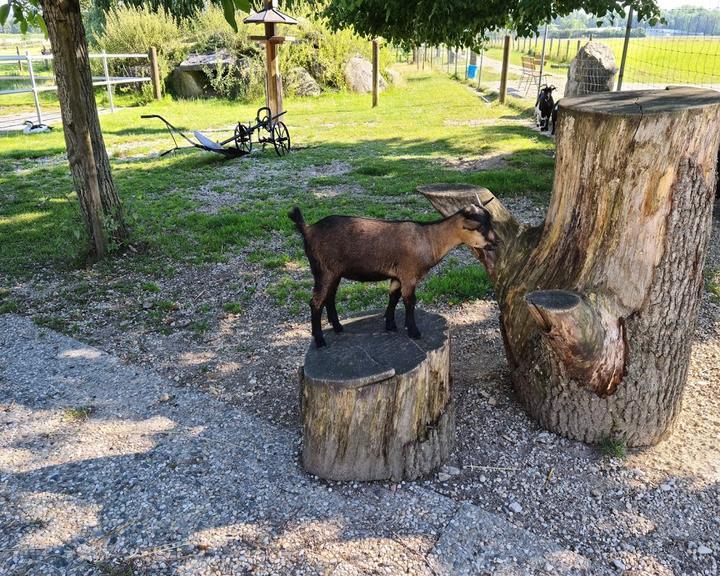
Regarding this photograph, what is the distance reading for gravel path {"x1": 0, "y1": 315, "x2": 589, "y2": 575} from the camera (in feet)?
8.37

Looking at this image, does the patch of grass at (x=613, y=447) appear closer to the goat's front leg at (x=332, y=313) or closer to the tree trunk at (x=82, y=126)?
the goat's front leg at (x=332, y=313)

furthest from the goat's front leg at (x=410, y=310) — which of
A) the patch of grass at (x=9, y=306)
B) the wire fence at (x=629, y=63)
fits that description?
the wire fence at (x=629, y=63)

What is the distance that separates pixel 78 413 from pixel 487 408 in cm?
254

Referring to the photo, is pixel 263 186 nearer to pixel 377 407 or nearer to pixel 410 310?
pixel 410 310

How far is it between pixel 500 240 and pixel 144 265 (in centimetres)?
397

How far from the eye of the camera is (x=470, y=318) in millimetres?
4859

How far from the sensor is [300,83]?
786 inches

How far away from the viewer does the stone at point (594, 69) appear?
12312mm

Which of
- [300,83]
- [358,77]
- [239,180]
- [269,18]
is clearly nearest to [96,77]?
[300,83]

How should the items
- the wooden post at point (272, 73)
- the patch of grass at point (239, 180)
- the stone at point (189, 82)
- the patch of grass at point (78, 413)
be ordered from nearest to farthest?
the patch of grass at point (78, 413) < the patch of grass at point (239, 180) < the wooden post at point (272, 73) < the stone at point (189, 82)

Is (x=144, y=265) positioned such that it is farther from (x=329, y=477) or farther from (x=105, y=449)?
(x=329, y=477)

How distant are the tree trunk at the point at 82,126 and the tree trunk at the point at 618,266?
4034mm

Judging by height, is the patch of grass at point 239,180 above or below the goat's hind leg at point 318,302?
below

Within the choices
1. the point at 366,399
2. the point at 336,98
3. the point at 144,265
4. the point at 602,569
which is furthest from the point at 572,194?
the point at 336,98
